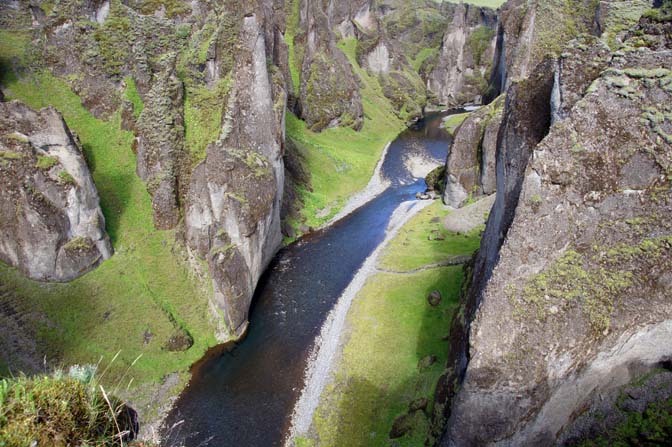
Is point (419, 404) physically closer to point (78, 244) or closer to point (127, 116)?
point (78, 244)

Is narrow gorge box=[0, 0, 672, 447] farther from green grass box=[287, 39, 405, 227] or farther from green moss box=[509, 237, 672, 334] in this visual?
green grass box=[287, 39, 405, 227]

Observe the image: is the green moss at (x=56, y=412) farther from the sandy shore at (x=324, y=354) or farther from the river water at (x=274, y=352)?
the sandy shore at (x=324, y=354)

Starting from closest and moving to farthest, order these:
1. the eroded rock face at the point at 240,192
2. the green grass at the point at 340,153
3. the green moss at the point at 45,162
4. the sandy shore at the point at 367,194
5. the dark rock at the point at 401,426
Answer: the dark rock at the point at 401,426
the green moss at the point at 45,162
the eroded rock face at the point at 240,192
the sandy shore at the point at 367,194
the green grass at the point at 340,153

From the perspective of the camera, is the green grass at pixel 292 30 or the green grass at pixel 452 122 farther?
the green grass at pixel 452 122

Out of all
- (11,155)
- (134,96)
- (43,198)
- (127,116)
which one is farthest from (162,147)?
(11,155)

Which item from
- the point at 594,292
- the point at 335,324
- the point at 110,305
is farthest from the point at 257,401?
the point at 594,292

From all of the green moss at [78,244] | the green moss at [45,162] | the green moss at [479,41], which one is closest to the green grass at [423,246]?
the green moss at [78,244]

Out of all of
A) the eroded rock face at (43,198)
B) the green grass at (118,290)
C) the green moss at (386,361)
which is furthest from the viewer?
the green grass at (118,290)

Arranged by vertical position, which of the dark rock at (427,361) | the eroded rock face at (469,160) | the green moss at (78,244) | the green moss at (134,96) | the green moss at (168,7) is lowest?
the dark rock at (427,361)
